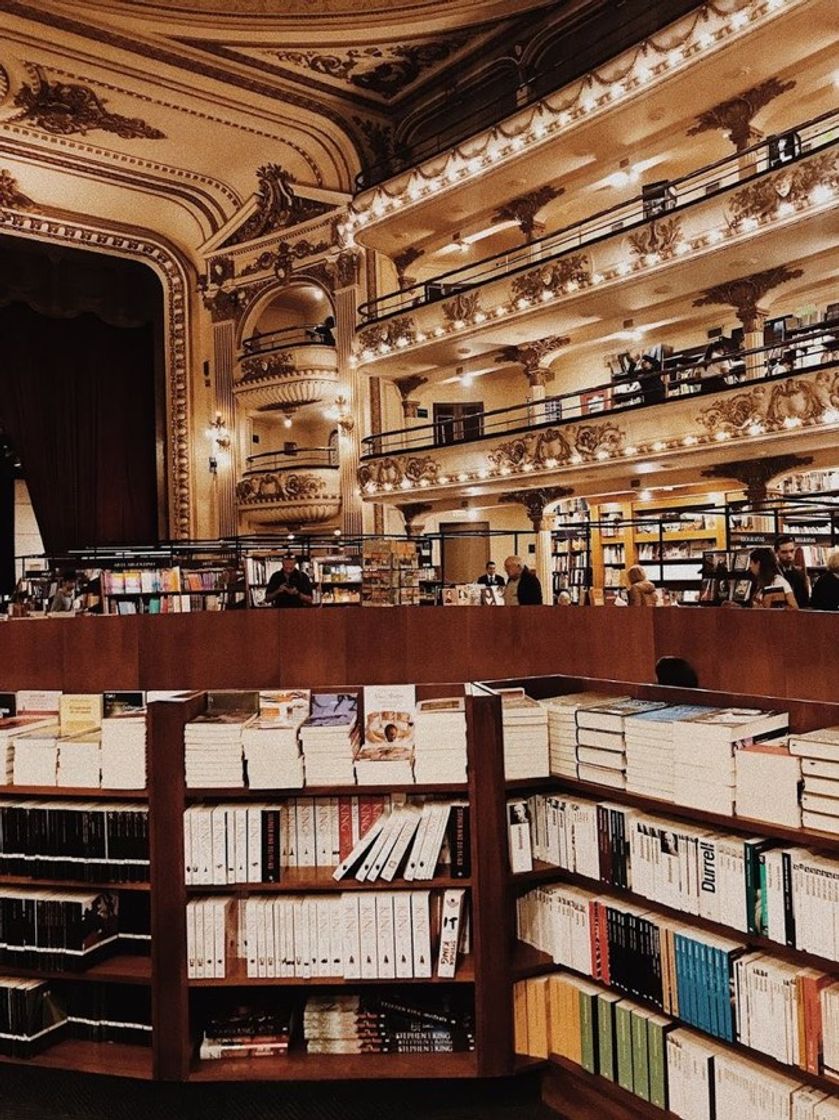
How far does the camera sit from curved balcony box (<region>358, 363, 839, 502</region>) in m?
8.49

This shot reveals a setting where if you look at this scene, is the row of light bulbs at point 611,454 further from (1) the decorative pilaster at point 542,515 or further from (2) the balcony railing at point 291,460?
(2) the balcony railing at point 291,460

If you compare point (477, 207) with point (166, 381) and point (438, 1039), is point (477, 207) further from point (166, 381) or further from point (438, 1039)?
point (438, 1039)

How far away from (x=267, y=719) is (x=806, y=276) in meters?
9.19

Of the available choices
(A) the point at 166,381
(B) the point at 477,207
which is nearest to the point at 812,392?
(B) the point at 477,207

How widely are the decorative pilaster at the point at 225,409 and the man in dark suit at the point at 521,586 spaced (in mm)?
8476

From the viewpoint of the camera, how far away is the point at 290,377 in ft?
46.2

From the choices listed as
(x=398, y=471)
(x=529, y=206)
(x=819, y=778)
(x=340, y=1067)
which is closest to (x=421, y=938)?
(x=340, y=1067)

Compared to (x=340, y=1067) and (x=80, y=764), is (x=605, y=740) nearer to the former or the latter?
(x=340, y=1067)

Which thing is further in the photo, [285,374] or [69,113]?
[285,374]

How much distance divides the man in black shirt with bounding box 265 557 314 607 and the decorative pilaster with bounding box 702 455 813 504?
477 cm

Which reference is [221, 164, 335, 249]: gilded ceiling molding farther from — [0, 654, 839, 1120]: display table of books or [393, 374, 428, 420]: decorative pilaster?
[0, 654, 839, 1120]: display table of books

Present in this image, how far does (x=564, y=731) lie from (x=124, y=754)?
134 cm

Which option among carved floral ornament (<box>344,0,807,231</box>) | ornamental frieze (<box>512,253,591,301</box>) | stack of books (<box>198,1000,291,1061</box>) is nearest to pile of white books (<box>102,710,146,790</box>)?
stack of books (<box>198,1000,291,1061</box>)

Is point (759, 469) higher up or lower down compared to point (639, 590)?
higher up
